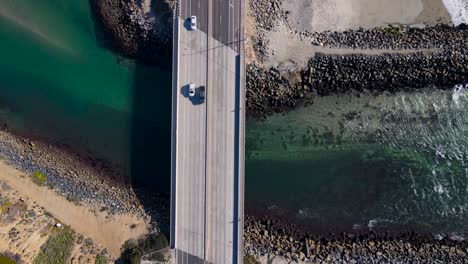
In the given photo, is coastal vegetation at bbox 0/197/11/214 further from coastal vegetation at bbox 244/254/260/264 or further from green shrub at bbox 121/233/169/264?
coastal vegetation at bbox 244/254/260/264

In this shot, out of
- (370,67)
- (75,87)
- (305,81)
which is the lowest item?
(75,87)

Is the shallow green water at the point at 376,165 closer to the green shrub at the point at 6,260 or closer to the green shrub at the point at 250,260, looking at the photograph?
the green shrub at the point at 250,260

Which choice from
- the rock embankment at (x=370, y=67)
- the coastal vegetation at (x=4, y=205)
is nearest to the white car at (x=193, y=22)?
the rock embankment at (x=370, y=67)

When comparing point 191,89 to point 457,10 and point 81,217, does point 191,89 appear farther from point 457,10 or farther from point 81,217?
point 457,10

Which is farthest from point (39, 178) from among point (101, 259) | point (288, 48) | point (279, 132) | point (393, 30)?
point (393, 30)

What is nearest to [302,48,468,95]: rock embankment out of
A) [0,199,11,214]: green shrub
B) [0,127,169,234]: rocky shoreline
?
[0,127,169,234]: rocky shoreline

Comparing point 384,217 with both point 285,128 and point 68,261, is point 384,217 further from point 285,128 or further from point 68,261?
point 68,261

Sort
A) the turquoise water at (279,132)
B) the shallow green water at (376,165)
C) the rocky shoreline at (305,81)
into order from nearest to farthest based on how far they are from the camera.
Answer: the rocky shoreline at (305,81) < the shallow green water at (376,165) < the turquoise water at (279,132)
